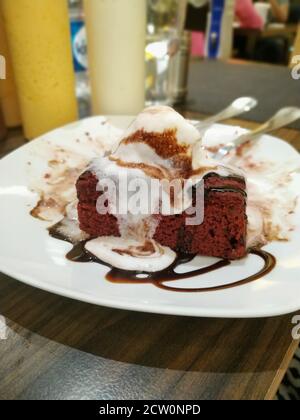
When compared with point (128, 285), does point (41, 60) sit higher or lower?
higher

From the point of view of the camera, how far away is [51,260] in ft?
2.30

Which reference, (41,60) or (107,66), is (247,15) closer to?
(107,66)

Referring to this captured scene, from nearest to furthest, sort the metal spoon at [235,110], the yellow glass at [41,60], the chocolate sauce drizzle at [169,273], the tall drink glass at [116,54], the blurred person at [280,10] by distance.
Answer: the chocolate sauce drizzle at [169,273]
the yellow glass at [41,60]
the tall drink glass at [116,54]
the metal spoon at [235,110]
the blurred person at [280,10]

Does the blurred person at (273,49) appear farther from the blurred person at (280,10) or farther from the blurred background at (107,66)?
the blurred background at (107,66)

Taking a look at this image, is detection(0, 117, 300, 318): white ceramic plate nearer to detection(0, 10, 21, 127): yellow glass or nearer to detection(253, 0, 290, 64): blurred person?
detection(0, 10, 21, 127): yellow glass

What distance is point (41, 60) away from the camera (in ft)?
4.10

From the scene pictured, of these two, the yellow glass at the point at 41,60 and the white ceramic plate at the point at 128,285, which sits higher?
the yellow glass at the point at 41,60

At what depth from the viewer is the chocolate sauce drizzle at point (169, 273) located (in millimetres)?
648

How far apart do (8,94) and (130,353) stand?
1.18 meters

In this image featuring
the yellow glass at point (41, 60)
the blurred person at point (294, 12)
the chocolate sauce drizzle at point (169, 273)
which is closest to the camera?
the chocolate sauce drizzle at point (169, 273)

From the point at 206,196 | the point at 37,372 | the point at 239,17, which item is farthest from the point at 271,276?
the point at 239,17

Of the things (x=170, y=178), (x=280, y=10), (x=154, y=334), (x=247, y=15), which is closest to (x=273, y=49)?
(x=247, y=15)

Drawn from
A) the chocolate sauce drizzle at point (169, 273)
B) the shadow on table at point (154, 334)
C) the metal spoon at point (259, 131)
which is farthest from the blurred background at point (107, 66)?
the shadow on table at point (154, 334)

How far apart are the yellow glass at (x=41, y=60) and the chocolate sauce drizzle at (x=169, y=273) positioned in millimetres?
762
